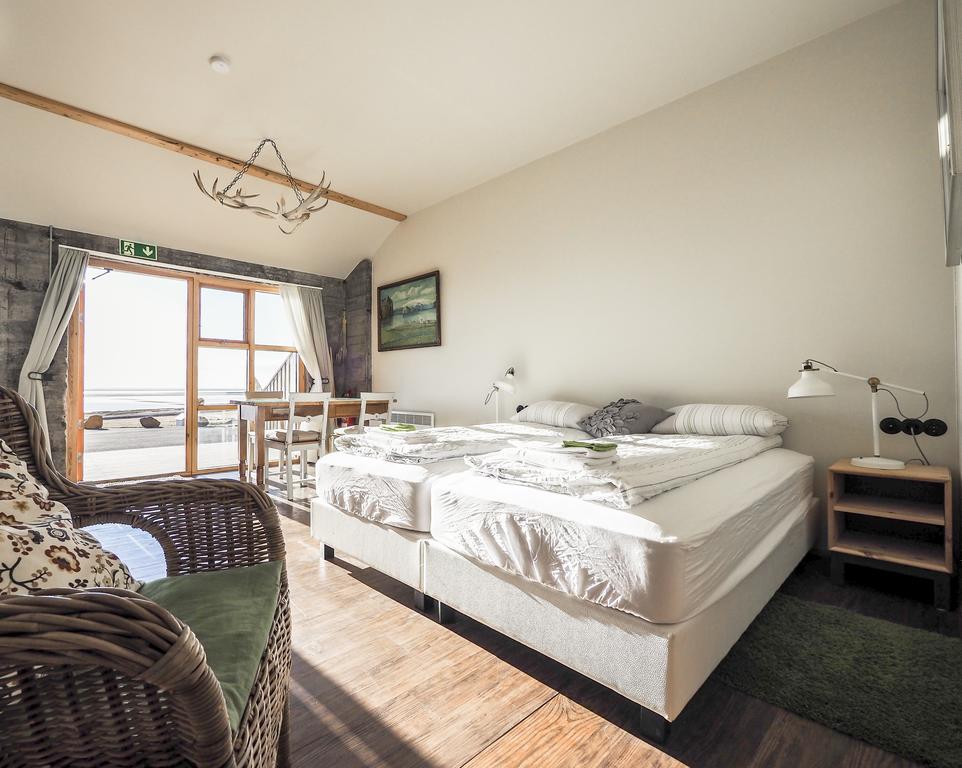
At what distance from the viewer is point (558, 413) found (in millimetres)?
3346

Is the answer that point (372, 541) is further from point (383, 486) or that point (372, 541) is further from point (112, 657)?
point (112, 657)

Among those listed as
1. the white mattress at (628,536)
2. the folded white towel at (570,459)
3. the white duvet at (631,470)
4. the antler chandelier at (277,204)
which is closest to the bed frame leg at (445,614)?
the white mattress at (628,536)

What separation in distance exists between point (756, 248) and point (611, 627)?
2.48 metres

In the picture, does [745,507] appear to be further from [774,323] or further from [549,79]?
[549,79]

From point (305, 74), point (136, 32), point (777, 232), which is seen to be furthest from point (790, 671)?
point (136, 32)

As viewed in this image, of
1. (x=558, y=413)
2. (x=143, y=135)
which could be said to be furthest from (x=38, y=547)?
(x=143, y=135)

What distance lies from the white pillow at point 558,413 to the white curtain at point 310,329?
3239mm

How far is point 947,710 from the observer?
4.37ft

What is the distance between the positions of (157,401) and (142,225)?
172 cm

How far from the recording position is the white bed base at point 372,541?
1945mm

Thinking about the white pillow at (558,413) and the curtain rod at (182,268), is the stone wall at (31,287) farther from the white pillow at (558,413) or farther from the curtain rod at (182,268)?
the white pillow at (558,413)

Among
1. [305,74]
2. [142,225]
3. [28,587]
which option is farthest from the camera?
[142,225]

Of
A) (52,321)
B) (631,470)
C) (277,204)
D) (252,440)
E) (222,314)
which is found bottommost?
(252,440)

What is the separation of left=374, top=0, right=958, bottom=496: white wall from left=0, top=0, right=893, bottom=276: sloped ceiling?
258 mm
